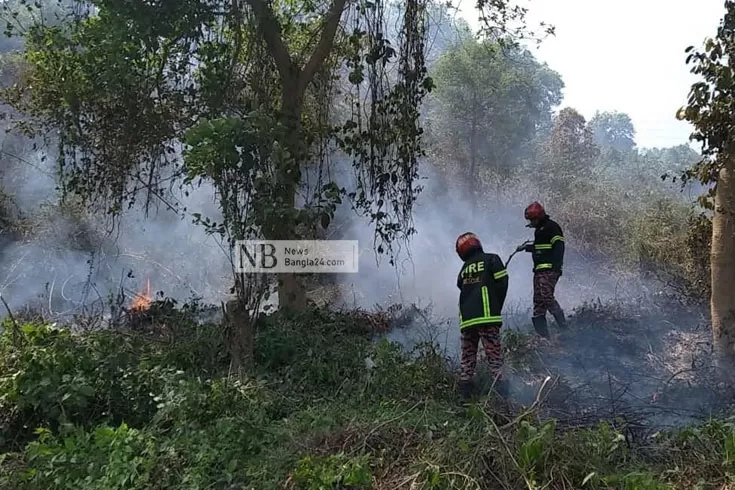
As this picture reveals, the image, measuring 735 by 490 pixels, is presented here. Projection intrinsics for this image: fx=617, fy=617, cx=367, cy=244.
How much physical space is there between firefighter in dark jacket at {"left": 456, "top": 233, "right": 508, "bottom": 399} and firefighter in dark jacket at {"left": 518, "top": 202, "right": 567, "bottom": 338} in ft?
5.24

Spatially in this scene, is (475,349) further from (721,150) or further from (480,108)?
(480,108)

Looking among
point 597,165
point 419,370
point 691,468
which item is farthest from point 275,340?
point 597,165

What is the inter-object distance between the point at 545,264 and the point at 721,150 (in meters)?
2.16

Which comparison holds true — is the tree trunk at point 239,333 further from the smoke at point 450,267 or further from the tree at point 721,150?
the tree at point 721,150

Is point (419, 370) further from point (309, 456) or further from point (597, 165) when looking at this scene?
point (597, 165)

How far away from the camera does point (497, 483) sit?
3.32 m

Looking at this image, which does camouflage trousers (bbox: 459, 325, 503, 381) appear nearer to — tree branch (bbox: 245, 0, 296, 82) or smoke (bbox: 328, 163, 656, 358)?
smoke (bbox: 328, 163, 656, 358)

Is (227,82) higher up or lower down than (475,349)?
higher up

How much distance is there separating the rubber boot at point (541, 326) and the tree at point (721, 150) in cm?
168

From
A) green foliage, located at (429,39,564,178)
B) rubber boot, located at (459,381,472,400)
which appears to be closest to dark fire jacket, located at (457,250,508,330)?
rubber boot, located at (459,381,472,400)

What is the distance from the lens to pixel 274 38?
22.4ft

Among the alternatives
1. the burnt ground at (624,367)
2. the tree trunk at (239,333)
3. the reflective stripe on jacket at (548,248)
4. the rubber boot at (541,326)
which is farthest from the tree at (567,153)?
the tree trunk at (239,333)

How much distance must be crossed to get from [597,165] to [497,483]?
1708cm

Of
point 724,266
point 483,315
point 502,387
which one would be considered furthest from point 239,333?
point 724,266
